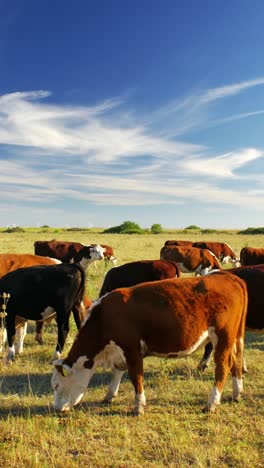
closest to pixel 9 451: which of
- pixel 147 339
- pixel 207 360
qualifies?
pixel 147 339

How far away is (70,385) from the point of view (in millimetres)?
5809

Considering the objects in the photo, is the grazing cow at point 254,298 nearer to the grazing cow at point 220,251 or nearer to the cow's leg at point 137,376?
the cow's leg at point 137,376

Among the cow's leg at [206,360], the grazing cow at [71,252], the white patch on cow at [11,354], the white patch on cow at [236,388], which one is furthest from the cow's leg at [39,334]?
the grazing cow at [71,252]

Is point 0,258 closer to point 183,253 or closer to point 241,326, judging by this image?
point 241,326

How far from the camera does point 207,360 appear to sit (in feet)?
26.2

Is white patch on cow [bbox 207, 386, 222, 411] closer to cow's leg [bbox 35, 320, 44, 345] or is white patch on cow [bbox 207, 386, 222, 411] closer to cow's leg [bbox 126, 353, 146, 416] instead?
cow's leg [bbox 126, 353, 146, 416]

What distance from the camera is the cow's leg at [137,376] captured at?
18.9ft

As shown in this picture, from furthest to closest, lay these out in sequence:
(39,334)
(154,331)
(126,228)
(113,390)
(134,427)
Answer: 1. (126,228)
2. (39,334)
3. (113,390)
4. (154,331)
5. (134,427)

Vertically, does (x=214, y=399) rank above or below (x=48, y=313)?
below

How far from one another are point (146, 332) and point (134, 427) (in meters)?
1.15

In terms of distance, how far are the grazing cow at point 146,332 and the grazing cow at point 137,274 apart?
4.86 metres

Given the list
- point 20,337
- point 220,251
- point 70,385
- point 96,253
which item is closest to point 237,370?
point 70,385

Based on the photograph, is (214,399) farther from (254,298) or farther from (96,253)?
(96,253)

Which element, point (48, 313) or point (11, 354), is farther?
point (48, 313)
